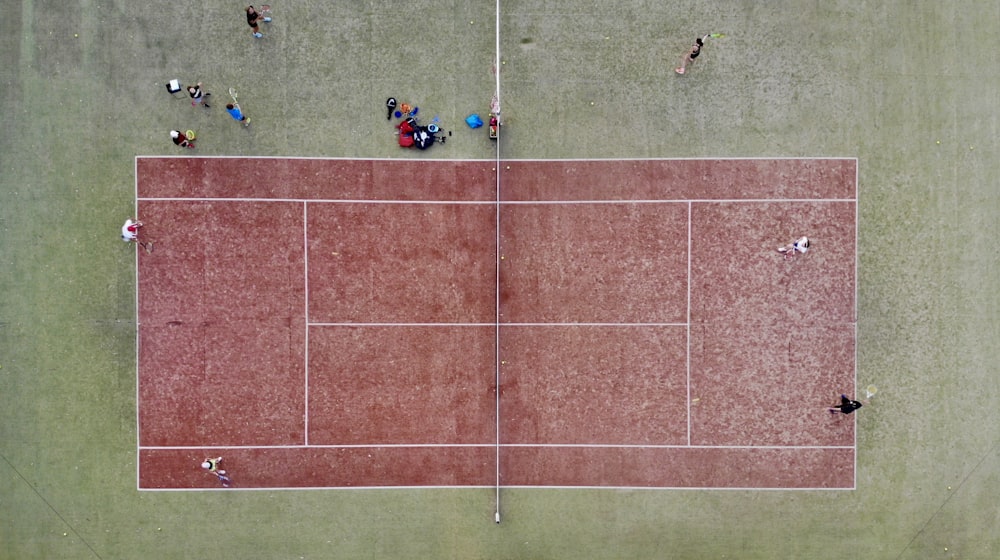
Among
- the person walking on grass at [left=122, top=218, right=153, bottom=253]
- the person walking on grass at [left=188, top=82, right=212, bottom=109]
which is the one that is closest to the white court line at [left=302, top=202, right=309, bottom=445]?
the person walking on grass at [left=188, top=82, right=212, bottom=109]

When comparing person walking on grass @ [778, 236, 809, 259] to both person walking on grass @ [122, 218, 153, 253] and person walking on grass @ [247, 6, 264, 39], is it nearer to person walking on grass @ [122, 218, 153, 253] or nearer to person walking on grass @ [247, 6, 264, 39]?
person walking on grass @ [247, 6, 264, 39]

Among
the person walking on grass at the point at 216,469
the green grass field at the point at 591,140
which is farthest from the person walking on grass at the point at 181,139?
the person walking on grass at the point at 216,469

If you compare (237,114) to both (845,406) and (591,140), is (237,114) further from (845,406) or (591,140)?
(845,406)

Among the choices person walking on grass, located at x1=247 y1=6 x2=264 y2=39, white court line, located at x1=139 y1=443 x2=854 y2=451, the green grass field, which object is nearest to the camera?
person walking on grass, located at x1=247 y1=6 x2=264 y2=39

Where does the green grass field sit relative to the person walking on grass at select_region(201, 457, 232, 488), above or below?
above

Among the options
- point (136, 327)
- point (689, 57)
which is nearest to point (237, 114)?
point (136, 327)

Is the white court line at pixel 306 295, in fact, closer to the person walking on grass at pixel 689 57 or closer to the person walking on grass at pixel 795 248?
the person walking on grass at pixel 689 57

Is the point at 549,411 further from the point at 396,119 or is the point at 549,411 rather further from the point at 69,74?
the point at 69,74

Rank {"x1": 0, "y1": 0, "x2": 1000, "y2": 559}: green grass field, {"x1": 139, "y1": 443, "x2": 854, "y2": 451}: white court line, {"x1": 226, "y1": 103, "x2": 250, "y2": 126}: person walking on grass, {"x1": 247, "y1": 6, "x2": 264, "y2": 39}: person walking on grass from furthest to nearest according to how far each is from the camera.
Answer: {"x1": 139, "y1": 443, "x2": 854, "y2": 451}: white court line
{"x1": 0, "y1": 0, "x2": 1000, "y2": 559}: green grass field
{"x1": 226, "y1": 103, "x2": 250, "y2": 126}: person walking on grass
{"x1": 247, "y1": 6, "x2": 264, "y2": 39}: person walking on grass
